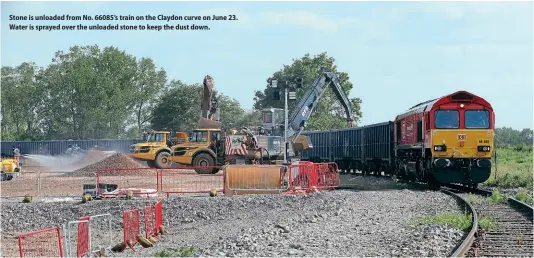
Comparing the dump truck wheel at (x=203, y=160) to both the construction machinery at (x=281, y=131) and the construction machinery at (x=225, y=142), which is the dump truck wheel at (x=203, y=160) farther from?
the construction machinery at (x=281, y=131)

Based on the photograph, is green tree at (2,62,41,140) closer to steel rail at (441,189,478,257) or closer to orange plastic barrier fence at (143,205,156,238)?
orange plastic barrier fence at (143,205,156,238)

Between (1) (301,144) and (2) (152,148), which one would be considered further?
(1) (301,144)

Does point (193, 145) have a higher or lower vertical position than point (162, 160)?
higher

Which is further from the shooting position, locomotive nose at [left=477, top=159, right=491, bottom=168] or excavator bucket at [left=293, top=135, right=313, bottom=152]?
excavator bucket at [left=293, top=135, right=313, bottom=152]

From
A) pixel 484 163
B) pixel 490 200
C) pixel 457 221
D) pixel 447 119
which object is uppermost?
pixel 447 119

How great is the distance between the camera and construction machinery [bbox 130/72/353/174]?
38.9 metres

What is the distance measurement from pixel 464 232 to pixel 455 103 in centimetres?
1186

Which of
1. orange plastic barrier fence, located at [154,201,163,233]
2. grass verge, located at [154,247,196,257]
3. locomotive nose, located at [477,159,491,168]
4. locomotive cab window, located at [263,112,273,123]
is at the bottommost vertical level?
grass verge, located at [154,247,196,257]

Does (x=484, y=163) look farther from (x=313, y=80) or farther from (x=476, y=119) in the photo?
(x=313, y=80)

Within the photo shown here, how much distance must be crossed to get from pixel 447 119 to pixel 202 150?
662 inches

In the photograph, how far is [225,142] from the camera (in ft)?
131

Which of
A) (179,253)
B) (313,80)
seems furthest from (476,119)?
(313,80)

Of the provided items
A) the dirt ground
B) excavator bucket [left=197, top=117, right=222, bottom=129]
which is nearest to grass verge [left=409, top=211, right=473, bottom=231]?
the dirt ground

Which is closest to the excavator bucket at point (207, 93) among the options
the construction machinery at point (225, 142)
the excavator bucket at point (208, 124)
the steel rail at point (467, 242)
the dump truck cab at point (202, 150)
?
the construction machinery at point (225, 142)
